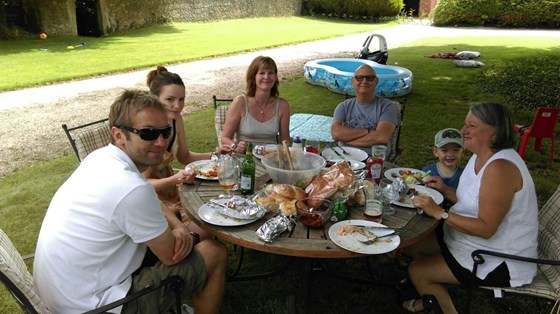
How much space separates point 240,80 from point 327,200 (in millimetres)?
8536

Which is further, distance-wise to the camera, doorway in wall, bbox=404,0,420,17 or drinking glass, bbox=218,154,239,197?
doorway in wall, bbox=404,0,420,17

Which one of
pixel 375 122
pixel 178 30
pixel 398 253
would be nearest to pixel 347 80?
pixel 375 122

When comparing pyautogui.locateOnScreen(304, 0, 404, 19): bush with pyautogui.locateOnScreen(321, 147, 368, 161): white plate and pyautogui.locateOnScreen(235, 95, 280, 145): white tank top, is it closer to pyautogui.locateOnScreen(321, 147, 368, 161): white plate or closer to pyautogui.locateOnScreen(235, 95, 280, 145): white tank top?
pyautogui.locateOnScreen(235, 95, 280, 145): white tank top

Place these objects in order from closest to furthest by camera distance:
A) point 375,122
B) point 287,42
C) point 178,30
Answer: point 375,122 → point 287,42 → point 178,30

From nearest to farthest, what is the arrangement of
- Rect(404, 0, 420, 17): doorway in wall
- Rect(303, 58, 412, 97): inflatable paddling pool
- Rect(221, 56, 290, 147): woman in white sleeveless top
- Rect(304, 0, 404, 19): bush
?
Rect(221, 56, 290, 147): woman in white sleeveless top
Rect(303, 58, 412, 97): inflatable paddling pool
Rect(304, 0, 404, 19): bush
Rect(404, 0, 420, 17): doorway in wall

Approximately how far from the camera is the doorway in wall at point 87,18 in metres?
20.0

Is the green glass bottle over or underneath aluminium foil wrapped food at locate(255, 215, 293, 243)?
over

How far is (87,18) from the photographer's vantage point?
20250mm

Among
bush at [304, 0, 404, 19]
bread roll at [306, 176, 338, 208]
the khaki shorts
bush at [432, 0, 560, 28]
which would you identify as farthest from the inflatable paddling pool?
bush at [304, 0, 404, 19]

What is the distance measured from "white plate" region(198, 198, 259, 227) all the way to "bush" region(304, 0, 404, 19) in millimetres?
29754

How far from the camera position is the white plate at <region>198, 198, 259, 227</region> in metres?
2.22

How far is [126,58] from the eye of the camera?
13148 mm

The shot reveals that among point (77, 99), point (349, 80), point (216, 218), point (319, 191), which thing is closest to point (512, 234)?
point (319, 191)

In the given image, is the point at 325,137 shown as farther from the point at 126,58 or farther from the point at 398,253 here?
the point at 126,58
